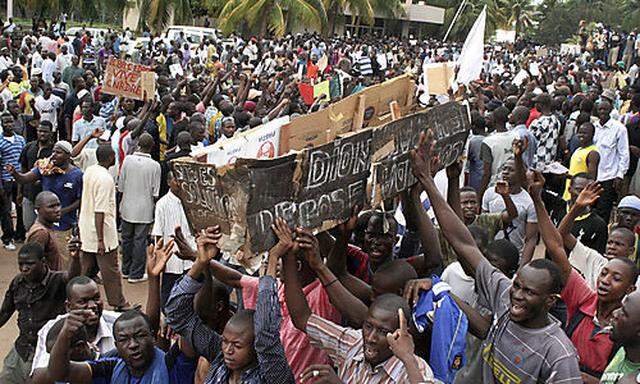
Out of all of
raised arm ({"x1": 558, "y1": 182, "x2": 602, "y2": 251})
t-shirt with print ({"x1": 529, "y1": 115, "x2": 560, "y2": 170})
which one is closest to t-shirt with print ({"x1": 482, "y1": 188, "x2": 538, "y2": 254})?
raised arm ({"x1": 558, "y1": 182, "x2": 602, "y2": 251})

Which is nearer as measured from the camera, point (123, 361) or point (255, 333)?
point (255, 333)

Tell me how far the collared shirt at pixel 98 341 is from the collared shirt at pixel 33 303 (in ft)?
1.69

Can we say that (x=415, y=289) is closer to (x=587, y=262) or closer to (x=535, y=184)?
(x=535, y=184)

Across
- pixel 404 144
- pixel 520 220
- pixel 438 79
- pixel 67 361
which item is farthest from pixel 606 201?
pixel 67 361

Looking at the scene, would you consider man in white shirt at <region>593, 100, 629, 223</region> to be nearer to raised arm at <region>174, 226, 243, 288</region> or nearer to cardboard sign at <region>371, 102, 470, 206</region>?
cardboard sign at <region>371, 102, 470, 206</region>

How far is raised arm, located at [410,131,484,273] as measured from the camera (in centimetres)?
427

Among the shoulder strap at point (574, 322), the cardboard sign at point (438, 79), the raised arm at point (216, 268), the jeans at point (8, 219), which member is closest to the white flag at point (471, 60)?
the cardboard sign at point (438, 79)

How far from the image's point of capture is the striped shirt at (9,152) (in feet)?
29.3

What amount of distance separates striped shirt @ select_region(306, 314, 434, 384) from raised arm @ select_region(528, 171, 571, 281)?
131 cm

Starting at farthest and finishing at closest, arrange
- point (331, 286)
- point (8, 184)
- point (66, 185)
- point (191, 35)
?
point (191, 35) → point (8, 184) → point (66, 185) → point (331, 286)

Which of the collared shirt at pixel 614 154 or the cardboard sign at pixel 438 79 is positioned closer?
the cardboard sign at pixel 438 79

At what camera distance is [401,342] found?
11.2 ft

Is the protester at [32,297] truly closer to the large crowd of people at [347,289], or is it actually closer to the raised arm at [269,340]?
the large crowd of people at [347,289]

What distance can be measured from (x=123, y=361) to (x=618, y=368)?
236 centimetres
